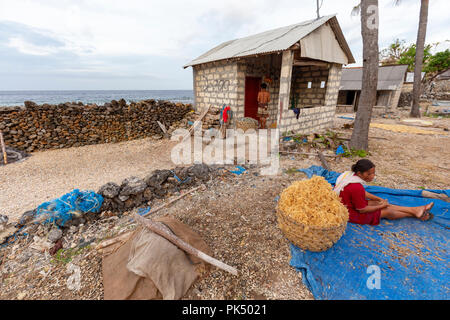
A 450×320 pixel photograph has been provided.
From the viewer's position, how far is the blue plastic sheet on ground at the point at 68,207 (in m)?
3.46

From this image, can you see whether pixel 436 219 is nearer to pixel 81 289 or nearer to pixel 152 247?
pixel 152 247

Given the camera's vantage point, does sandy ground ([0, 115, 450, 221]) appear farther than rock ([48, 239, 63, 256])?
Yes

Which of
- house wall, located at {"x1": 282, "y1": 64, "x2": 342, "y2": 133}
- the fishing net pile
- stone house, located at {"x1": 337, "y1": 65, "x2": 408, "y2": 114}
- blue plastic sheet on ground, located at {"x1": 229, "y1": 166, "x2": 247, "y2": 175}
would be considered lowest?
blue plastic sheet on ground, located at {"x1": 229, "y1": 166, "x2": 247, "y2": 175}

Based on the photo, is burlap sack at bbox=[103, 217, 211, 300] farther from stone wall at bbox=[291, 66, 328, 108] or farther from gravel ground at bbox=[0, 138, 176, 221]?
stone wall at bbox=[291, 66, 328, 108]

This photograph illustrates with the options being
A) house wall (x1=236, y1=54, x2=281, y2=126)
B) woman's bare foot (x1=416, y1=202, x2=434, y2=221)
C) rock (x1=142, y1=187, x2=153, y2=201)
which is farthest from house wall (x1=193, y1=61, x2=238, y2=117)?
woman's bare foot (x1=416, y1=202, x2=434, y2=221)

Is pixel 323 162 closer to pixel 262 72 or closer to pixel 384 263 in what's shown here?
pixel 384 263

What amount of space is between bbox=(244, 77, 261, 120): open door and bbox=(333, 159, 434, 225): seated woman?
24.8ft

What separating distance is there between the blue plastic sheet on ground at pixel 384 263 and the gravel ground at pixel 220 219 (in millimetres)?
281

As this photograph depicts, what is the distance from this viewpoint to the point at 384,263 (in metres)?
2.61

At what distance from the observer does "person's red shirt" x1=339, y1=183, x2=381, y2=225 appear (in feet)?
10.0

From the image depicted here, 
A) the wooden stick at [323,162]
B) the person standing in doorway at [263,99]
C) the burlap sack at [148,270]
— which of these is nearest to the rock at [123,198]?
the burlap sack at [148,270]

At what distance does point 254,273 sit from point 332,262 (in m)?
1.06

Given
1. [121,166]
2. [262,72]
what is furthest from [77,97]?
[262,72]

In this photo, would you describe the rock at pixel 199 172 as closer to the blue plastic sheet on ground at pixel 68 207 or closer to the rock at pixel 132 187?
the rock at pixel 132 187
